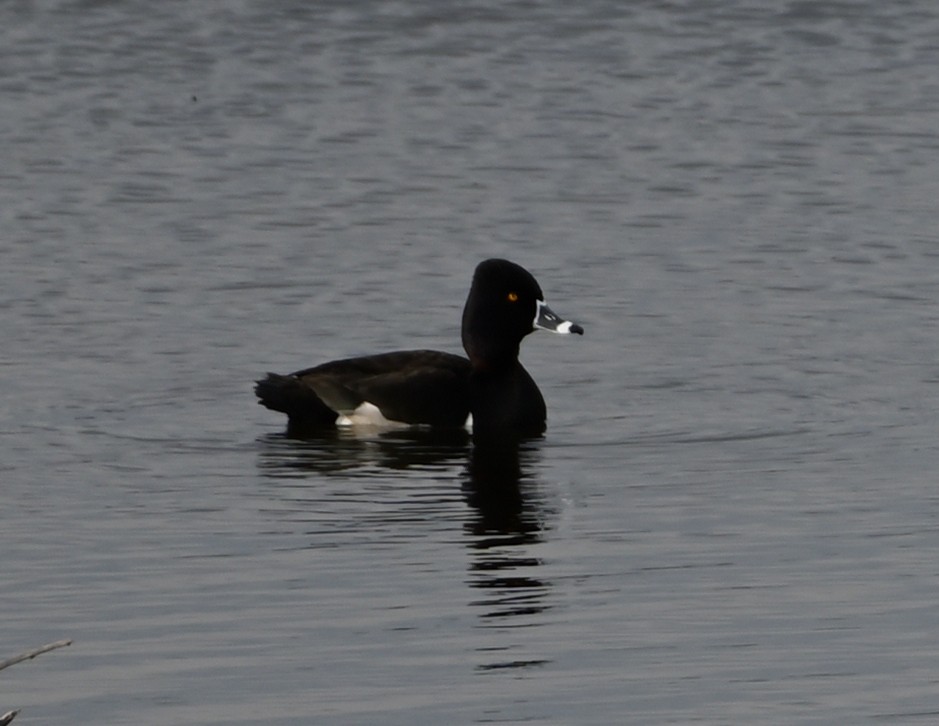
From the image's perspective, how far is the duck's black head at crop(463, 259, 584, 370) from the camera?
12.4 metres

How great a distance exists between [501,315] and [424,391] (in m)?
0.67

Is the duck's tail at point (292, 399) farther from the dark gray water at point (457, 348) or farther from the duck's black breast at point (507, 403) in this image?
the duck's black breast at point (507, 403)

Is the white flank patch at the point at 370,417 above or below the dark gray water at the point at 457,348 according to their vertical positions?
below

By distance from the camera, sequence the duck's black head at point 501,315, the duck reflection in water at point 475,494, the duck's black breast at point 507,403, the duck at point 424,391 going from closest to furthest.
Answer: the duck reflection in water at point 475,494 < the duck's black breast at point 507,403 < the duck at point 424,391 < the duck's black head at point 501,315

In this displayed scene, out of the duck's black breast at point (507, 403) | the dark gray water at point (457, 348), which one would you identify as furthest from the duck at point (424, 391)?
the dark gray water at point (457, 348)

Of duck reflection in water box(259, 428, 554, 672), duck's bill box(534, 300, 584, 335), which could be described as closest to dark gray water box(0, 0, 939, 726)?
duck reflection in water box(259, 428, 554, 672)

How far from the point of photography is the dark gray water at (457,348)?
7.58 m

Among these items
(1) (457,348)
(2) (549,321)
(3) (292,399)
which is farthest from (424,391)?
(1) (457,348)

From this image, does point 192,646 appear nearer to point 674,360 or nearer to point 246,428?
point 246,428

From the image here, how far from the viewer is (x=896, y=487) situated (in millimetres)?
10102

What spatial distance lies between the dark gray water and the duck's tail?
0.17 metres

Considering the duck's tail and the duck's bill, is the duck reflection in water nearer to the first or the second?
the duck's tail

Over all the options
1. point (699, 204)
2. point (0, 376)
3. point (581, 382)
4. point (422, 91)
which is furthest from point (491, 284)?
point (422, 91)

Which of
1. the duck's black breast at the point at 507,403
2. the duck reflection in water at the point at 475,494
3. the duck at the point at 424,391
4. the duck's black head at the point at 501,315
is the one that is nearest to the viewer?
the duck reflection in water at the point at 475,494
